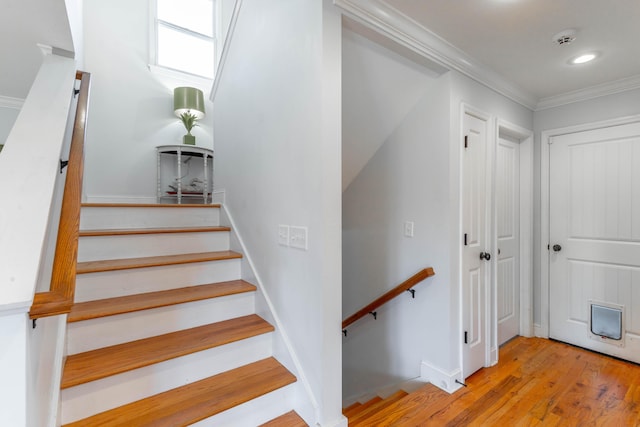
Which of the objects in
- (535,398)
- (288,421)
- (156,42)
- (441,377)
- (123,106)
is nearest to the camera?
(288,421)

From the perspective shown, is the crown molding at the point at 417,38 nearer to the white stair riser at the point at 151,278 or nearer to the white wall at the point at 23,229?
the white wall at the point at 23,229

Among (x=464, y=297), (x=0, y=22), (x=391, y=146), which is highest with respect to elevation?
(x=0, y=22)

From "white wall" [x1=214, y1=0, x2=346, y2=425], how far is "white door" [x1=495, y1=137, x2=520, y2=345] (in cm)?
196

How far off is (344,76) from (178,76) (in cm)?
279

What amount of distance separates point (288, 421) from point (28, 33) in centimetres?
265

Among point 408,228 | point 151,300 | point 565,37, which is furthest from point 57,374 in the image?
point 565,37

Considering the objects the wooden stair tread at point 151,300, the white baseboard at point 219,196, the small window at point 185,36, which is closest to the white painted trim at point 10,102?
the small window at point 185,36

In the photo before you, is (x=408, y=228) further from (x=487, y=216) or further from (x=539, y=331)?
(x=539, y=331)

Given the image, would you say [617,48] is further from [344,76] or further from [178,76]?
[178,76]

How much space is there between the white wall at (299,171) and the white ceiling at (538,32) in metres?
0.53

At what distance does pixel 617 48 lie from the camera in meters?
1.94

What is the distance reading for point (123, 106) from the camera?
3342 millimetres

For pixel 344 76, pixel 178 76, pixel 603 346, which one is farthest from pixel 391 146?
pixel 178 76

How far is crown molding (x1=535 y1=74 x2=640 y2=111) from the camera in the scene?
240 cm
